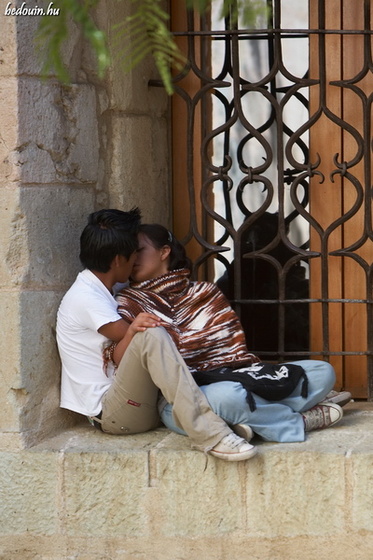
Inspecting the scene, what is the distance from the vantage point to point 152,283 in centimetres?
369

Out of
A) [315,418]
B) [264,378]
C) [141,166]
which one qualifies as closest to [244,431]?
[264,378]

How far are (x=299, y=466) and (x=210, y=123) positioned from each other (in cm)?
162

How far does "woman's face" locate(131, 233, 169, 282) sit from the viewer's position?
145 inches

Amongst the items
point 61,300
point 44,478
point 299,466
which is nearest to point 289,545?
point 299,466

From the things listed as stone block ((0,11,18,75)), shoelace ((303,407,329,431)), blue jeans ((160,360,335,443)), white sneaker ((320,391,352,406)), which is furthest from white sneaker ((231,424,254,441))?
stone block ((0,11,18,75))

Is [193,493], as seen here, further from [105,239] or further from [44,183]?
[44,183]

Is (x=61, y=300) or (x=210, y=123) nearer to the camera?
(x=61, y=300)

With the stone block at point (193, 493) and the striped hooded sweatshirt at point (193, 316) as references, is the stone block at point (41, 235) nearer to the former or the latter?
the striped hooded sweatshirt at point (193, 316)

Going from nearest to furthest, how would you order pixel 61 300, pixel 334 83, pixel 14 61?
pixel 14 61, pixel 61 300, pixel 334 83

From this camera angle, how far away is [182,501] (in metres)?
3.34

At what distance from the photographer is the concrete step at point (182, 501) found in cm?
327

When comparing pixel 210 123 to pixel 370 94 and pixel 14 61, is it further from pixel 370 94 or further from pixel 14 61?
pixel 14 61

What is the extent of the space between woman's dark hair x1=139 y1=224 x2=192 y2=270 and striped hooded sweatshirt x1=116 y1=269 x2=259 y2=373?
1.6 inches

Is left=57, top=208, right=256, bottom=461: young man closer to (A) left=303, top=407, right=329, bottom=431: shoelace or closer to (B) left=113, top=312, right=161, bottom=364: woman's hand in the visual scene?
(B) left=113, top=312, right=161, bottom=364: woman's hand
